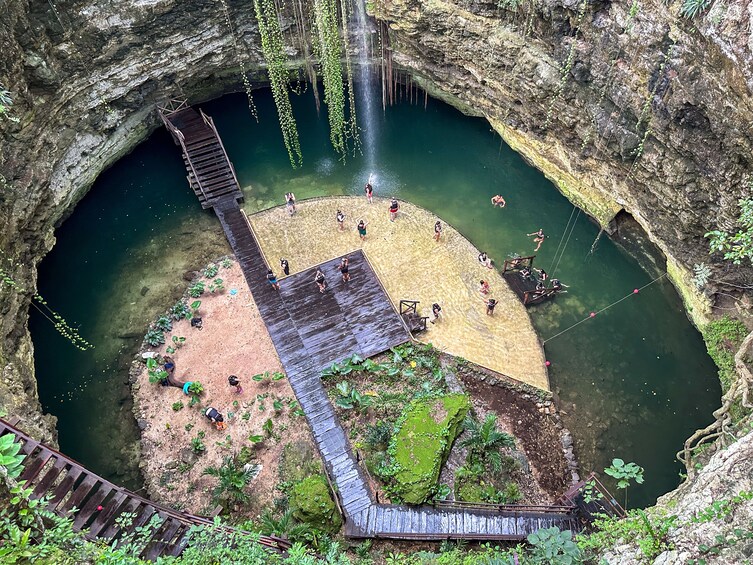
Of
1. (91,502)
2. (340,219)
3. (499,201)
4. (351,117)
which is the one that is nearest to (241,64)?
(351,117)

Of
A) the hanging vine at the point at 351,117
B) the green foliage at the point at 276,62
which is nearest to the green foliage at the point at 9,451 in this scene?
the green foliage at the point at 276,62

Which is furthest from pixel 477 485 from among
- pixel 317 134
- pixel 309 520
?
pixel 317 134

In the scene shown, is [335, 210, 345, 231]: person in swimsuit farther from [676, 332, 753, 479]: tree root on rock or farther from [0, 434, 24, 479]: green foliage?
[0, 434, 24, 479]: green foliage

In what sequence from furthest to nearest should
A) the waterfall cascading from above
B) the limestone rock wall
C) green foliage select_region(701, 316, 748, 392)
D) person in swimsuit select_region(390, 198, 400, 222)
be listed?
1. the waterfall cascading from above
2. person in swimsuit select_region(390, 198, 400, 222)
3. green foliage select_region(701, 316, 748, 392)
4. the limestone rock wall

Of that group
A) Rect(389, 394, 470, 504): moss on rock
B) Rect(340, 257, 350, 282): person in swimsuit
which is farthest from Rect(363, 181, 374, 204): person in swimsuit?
Rect(389, 394, 470, 504): moss on rock

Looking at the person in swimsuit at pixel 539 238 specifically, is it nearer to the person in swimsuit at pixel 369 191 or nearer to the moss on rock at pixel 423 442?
the person in swimsuit at pixel 369 191

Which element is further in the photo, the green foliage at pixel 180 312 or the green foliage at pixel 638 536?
the green foliage at pixel 180 312

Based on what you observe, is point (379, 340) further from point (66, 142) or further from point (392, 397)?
point (66, 142)
